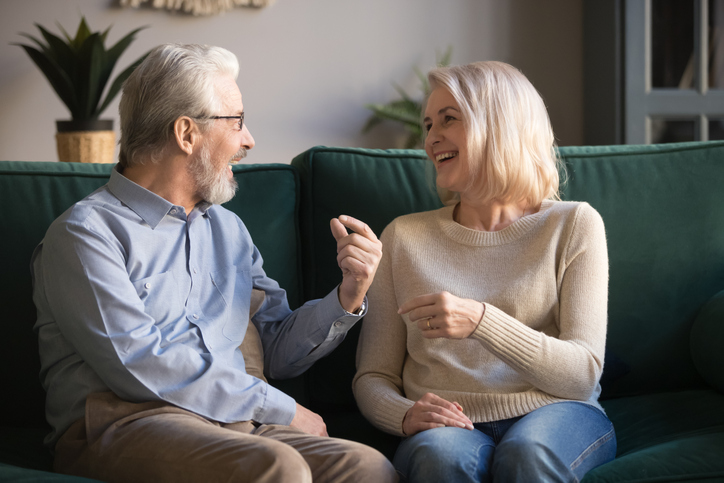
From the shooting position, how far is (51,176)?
1432mm

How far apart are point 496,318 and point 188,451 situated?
1.90 feet

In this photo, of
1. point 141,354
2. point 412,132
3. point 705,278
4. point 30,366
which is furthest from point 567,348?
point 412,132

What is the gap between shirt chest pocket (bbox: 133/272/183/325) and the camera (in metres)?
1.15

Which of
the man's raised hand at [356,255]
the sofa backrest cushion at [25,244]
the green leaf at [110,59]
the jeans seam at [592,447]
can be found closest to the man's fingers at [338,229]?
the man's raised hand at [356,255]

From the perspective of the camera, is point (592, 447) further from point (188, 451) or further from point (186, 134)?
point (186, 134)

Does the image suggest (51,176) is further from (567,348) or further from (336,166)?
(567,348)

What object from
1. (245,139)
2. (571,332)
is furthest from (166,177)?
(571,332)

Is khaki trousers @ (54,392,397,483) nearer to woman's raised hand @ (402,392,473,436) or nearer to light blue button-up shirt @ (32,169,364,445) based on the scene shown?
light blue button-up shirt @ (32,169,364,445)

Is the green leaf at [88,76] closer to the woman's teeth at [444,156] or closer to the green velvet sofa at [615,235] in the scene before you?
the green velvet sofa at [615,235]

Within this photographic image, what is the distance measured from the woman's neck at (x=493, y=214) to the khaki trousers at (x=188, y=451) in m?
0.57

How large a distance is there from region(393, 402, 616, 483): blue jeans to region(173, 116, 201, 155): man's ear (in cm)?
70

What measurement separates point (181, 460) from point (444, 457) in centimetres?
42

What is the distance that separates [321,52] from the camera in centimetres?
323

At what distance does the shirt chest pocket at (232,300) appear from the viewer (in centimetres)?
125
